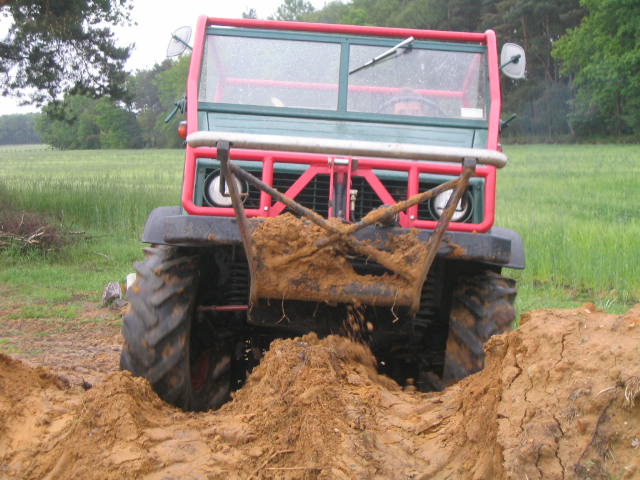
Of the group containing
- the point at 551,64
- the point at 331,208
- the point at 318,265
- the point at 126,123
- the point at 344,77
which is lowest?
the point at 318,265

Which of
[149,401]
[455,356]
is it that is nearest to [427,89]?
[455,356]

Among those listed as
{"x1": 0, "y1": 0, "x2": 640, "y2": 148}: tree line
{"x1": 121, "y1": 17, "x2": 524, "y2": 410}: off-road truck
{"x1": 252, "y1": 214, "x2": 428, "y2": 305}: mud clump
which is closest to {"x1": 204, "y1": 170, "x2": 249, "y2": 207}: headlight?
{"x1": 121, "y1": 17, "x2": 524, "y2": 410}: off-road truck

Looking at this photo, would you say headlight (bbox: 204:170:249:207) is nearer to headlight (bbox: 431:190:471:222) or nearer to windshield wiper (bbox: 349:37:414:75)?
headlight (bbox: 431:190:471:222)

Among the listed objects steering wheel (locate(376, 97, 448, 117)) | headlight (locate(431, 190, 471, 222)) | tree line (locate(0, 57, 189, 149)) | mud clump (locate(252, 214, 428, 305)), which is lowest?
mud clump (locate(252, 214, 428, 305))

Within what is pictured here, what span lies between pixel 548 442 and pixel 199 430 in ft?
4.75

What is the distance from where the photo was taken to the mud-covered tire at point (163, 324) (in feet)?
12.7

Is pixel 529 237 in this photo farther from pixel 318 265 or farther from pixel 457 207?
pixel 318 265

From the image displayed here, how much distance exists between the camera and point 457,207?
4.29m

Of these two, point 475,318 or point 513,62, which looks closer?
point 475,318

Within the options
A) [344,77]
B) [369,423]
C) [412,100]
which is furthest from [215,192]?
[369,423]

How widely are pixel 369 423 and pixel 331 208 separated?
4.28 feet

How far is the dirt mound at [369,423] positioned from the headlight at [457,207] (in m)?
1.13

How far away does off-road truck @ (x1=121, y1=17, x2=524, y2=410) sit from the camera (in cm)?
353

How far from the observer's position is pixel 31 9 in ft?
41.6
